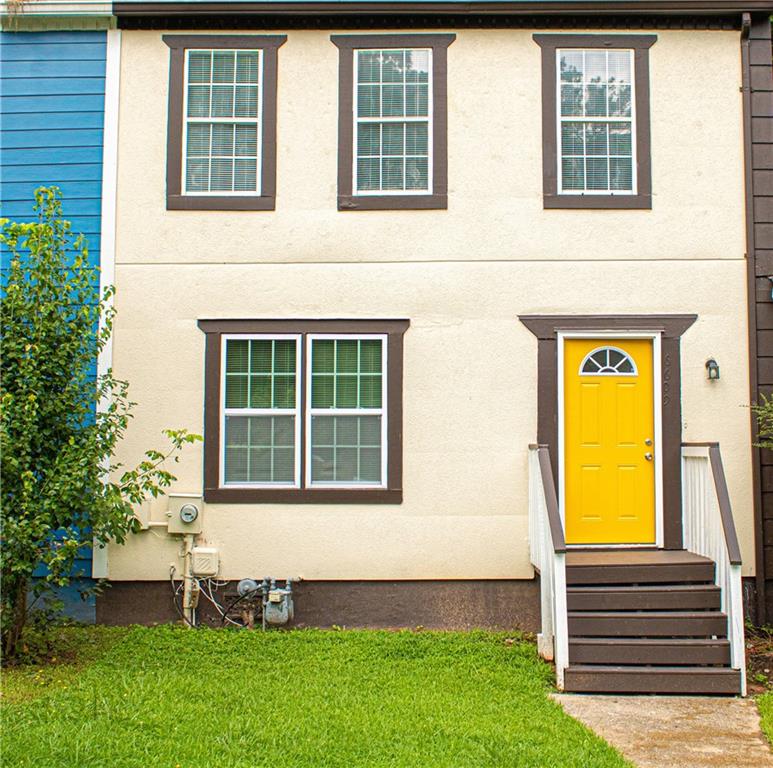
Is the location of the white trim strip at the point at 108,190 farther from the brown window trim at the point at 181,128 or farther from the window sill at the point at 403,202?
the window sill at the point at 403,202

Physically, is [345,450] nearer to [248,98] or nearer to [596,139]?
[248,98]

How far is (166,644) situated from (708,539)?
15.5 ft

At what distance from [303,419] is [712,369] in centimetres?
383

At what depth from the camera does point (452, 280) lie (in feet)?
26.8

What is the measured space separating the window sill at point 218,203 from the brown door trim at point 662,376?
266 cm

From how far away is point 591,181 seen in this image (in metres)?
8.28

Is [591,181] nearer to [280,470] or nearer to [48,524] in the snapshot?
[280,470]

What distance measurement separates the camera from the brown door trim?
7984 millimetres

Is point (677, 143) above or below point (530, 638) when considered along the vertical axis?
above

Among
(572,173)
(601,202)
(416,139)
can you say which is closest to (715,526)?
(601,202)

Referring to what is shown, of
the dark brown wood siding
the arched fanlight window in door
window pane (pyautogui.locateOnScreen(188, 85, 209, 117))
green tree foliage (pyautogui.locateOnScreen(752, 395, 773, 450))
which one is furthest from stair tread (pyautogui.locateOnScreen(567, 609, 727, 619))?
window pane (pyautogui.locateOnScreen(188, 85, 209, 117))

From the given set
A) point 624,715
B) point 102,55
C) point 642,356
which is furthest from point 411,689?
point 102,55

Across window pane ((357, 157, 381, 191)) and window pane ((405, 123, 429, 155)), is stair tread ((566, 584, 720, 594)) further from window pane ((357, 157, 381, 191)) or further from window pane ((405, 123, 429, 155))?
window pane ((405, 123, 429, 155))

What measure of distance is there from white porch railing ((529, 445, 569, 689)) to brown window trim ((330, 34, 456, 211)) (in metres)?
2.60
